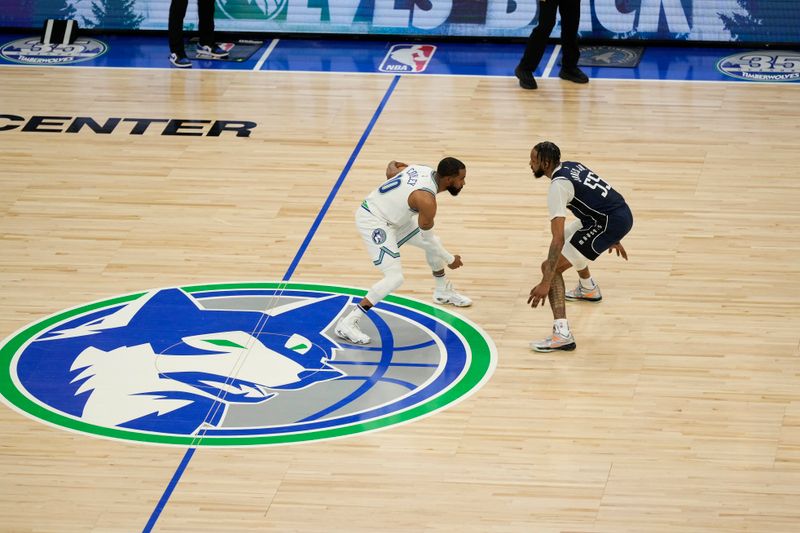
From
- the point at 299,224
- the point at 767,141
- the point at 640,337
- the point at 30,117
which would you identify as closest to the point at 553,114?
the point at 767,141

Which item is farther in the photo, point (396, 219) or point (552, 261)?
point (396, 219)

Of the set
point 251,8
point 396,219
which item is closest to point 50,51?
point 251,8

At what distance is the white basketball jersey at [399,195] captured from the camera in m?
9.22

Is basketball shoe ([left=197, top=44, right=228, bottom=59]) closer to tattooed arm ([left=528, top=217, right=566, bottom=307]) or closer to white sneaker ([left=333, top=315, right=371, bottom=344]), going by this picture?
white sneaker ([left=333, top=315, right=371, bottom=344])

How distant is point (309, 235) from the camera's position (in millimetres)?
11062

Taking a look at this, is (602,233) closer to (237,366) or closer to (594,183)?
(594,183)

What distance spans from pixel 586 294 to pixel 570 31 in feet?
16.9

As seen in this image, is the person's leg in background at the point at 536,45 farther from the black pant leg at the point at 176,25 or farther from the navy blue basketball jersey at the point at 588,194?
the navy blue basketball jersey at the point at 588,194

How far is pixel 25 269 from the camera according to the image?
417 inches

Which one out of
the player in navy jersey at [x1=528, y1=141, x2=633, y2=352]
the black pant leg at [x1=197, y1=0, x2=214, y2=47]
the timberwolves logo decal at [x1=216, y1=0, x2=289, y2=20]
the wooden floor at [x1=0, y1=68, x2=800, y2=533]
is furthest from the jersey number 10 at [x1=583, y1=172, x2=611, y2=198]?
the timberwolves logo decal at [x1=216, y1=0, x2=289, y2=20]

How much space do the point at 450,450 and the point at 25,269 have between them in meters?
4.48

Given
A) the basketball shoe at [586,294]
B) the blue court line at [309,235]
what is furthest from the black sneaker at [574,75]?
the basketball shoe at [586,294]

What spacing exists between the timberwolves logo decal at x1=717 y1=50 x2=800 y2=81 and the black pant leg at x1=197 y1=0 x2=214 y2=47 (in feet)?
20.3

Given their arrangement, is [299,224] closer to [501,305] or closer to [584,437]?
[501,305]
